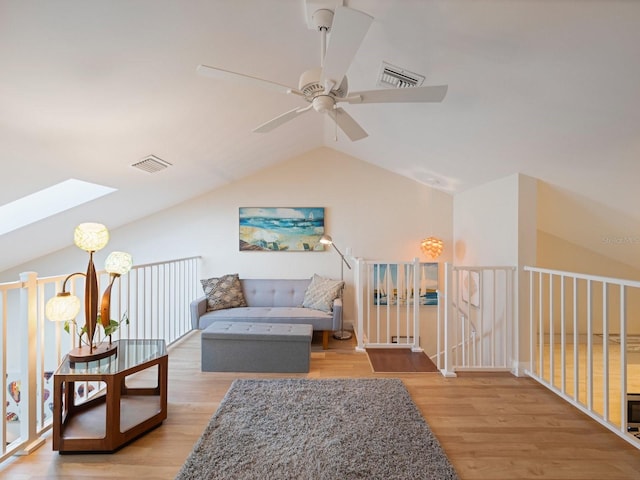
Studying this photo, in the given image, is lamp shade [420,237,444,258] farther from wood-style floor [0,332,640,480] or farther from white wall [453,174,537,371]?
wood-style floor [0,332,640,480]

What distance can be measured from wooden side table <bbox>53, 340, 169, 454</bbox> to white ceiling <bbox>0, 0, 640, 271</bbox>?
1659 mm

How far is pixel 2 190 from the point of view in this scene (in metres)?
2.59

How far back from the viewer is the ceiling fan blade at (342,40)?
1.25 m

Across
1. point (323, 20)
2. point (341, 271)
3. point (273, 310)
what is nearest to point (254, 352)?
point (273, 310)

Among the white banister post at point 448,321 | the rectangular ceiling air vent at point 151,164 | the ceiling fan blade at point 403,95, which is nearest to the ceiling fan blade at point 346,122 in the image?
the ceiling fan blade at point 403,95

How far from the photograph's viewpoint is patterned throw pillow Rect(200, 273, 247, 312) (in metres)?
4.13

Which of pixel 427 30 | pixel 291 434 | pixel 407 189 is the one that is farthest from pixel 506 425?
pixel 407 189

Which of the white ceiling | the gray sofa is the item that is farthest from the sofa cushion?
the white ceiling

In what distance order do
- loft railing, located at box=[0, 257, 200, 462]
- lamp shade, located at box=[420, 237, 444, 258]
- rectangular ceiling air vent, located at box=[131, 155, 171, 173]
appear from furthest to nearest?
lamp shade, located at box=[420, 237, 444, 258] < rectangular ceiling air vent, located at box=[131, 155, 171, 173] < loft railing, located at box=[0, 257, 200, 462]

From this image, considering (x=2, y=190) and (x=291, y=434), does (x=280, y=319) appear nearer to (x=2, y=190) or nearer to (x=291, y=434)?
(x=291, y=434)

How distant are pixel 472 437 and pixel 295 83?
9.95ft

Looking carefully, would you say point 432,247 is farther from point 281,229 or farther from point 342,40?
point 342,40

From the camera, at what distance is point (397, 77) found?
231cm

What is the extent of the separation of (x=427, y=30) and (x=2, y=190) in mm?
3442
